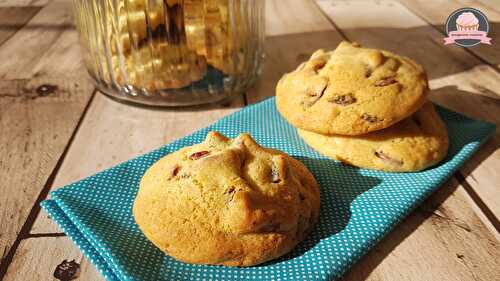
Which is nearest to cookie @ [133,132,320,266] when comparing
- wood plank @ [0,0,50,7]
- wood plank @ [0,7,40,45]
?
wood plank @ [0,7,40,45]

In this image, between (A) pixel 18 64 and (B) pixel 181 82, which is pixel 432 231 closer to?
(B) pixel 181 82

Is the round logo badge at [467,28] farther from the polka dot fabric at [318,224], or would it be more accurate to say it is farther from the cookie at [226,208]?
the cookie at [226,208]

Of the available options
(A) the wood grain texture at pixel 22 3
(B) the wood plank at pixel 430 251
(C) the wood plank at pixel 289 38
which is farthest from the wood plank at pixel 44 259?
(A) the wood grain texture at pixel 22 3

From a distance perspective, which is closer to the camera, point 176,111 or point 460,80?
point 176,111

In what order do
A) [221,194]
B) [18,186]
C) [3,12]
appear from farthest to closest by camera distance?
[3,12] < [18,186] < [221,194]

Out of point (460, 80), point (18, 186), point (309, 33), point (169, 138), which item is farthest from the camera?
point (309, 33)

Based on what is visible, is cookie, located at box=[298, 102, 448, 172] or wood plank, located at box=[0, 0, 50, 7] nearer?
cookie, located at box=[298, 102, 448, 172]

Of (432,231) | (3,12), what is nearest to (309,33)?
(432,231)

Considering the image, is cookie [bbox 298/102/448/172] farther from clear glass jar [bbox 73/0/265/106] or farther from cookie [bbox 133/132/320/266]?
clear glass jar [bbox 73/0/265/106]
